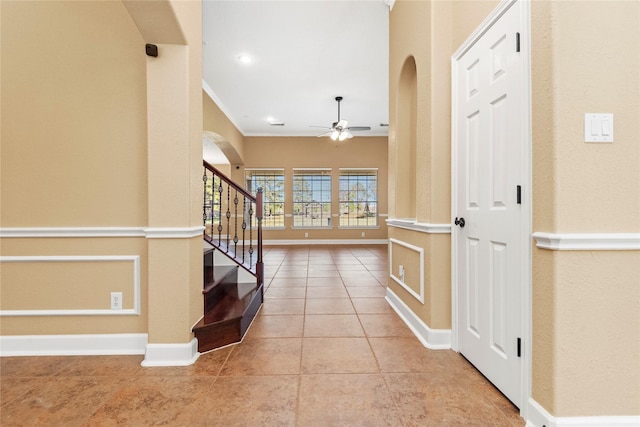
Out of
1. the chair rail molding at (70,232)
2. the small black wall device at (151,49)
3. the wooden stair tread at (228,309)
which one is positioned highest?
the small black wall device at (151,49)

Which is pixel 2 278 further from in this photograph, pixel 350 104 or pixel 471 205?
pixel 350 104

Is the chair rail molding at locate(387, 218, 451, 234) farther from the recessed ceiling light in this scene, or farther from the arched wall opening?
the recessed ceiling light

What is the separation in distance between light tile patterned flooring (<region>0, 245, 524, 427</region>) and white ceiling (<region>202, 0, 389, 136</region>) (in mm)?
3376

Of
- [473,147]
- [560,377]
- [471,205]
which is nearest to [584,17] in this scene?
[473,147]

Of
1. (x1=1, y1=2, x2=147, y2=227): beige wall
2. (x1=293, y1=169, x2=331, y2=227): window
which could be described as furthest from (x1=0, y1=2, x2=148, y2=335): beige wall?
(x1=293, y1=169, x2=331, y2=227): window

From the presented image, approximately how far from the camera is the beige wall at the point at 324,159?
8539mm

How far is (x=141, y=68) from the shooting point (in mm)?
2061

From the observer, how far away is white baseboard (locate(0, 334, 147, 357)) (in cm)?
207

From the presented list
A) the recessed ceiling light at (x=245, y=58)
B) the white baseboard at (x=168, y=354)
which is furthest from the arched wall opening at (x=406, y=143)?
the recessed ceiling light at (x=245, y=58)

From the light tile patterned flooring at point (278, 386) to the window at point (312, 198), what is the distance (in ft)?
20.2

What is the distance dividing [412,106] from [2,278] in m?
3.66

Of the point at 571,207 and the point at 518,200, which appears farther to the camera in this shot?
the point at 518,200

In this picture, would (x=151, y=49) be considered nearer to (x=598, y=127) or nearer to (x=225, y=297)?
(x=225, y=297)

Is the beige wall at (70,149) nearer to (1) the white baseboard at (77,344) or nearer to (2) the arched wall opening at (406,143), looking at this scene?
(1) the white baseboard at (77,344)
